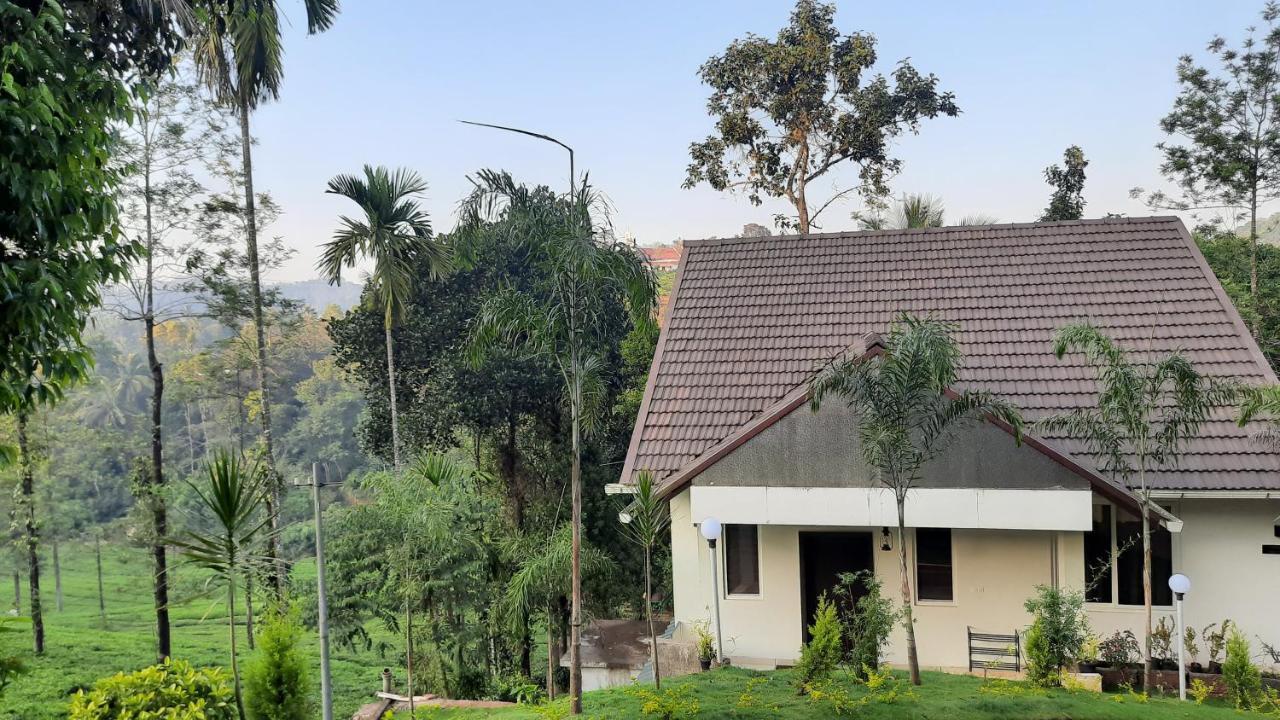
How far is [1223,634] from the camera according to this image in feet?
37.1

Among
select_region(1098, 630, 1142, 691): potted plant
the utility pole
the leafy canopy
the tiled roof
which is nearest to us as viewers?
the utility pole

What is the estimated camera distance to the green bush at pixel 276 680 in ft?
29.5

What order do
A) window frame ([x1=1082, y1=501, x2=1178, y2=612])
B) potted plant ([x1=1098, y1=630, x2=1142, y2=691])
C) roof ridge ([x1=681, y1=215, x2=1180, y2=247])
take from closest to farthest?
potted plant ([x1=1098, y1=630, x2=1142, y2=691]) → window frame ([x1=1082, y1=501, x2=1178, y2=612]) → roof ridge ([x1=681, y1=215, x2=1180, y2=247])

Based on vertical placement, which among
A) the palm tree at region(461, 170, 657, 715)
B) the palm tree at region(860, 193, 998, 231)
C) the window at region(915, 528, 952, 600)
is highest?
the palm tree at region(860, 193, 998, 231)

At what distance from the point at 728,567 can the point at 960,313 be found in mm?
5564

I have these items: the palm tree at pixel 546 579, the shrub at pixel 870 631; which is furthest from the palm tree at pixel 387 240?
the shrub at pixel 870 631

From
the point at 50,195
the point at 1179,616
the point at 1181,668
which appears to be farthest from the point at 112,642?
the point at 1179,616

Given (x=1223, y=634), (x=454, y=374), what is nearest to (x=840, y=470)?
(x=1223, y=634)

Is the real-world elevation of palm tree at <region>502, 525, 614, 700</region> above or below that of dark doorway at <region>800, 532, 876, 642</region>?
below

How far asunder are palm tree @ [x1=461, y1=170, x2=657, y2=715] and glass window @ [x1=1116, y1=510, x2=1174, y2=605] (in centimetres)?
724

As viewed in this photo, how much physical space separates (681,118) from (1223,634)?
22860 mm

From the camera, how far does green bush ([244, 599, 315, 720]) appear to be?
900 centimetres

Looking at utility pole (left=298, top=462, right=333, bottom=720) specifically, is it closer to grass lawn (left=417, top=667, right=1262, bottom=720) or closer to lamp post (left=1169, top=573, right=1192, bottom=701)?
Answer: grass lawn (left=417, top=667, right=1262, bottom=720)

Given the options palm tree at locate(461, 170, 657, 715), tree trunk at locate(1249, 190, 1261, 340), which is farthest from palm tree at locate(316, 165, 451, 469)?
tree trunk at locate(1249, 190, 1261, 340)
